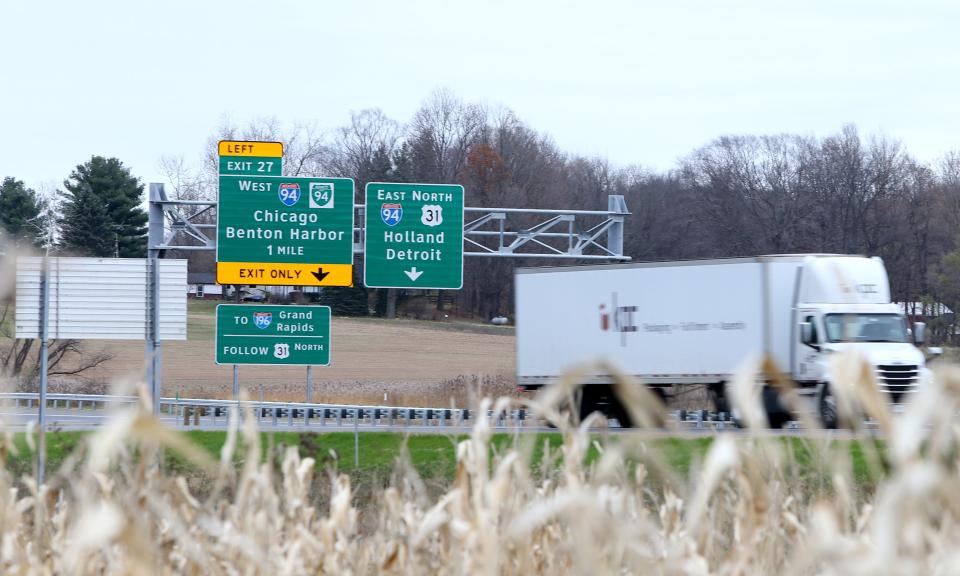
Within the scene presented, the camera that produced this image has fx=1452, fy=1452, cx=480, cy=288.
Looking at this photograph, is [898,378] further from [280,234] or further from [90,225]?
[90,225]

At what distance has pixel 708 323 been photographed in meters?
25.5

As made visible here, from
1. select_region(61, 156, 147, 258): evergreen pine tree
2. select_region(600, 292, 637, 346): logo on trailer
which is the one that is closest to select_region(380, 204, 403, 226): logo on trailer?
select_region(600, 292, 637, 346): logo on trailer

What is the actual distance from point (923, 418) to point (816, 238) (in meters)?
72.0

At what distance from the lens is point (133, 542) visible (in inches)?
80.0

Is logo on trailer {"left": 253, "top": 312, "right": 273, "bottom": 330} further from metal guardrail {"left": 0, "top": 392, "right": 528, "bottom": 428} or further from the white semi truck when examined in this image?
the white semi truck

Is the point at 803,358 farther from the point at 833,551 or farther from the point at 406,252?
the point at 833,551

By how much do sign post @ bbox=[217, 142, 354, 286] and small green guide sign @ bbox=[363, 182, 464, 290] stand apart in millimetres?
749

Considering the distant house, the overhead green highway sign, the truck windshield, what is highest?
the distant house

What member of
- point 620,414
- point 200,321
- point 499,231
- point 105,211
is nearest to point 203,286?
point 200,321

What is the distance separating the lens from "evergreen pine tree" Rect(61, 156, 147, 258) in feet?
220

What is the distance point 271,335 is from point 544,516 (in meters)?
26.7

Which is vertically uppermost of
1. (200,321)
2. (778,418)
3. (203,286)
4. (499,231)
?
(203,286)

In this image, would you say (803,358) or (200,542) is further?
(803,358)

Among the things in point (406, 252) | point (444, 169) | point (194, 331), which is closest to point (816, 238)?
point (444, 169)
